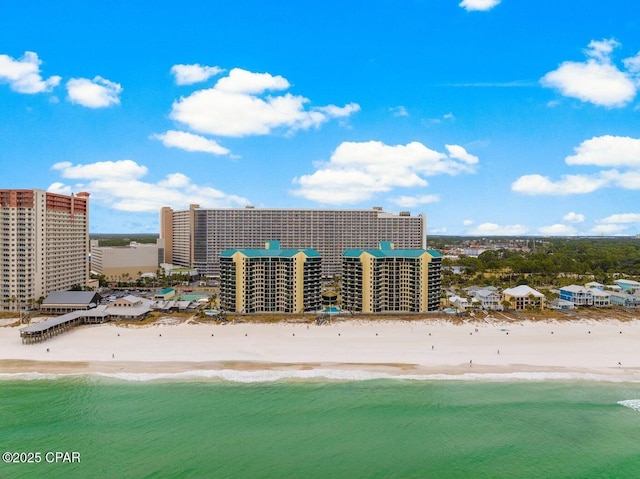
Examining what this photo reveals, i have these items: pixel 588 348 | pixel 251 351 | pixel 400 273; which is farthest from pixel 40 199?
pixel 588 348

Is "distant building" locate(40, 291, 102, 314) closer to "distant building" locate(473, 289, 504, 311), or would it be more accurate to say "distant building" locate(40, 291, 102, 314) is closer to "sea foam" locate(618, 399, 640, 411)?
"distant building" locate(473, 289, 504, 311)

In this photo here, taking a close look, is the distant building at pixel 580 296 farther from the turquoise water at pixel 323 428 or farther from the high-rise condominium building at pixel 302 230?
the high-rise condominium building at pixel 302 230

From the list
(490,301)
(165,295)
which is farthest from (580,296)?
(165,295)

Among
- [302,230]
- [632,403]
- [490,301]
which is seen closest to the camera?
[632,403]

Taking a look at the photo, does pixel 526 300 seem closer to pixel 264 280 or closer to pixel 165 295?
pixel 264 280

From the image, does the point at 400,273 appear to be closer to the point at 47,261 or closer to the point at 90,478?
the point at 90,478

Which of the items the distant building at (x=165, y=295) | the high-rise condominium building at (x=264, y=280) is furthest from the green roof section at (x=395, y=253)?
the distant building at (x=165, y=295)

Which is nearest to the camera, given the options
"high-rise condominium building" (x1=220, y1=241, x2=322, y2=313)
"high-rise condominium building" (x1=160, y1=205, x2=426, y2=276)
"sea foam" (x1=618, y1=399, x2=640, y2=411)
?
"sea foam" (x1=618, y1=399, x2=640, y2=411)

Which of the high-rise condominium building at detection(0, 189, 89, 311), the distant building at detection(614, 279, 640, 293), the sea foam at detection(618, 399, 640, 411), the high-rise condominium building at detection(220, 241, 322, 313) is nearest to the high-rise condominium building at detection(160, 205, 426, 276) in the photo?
the high-rise condominium building at detection(0, 189, 89, 311)
